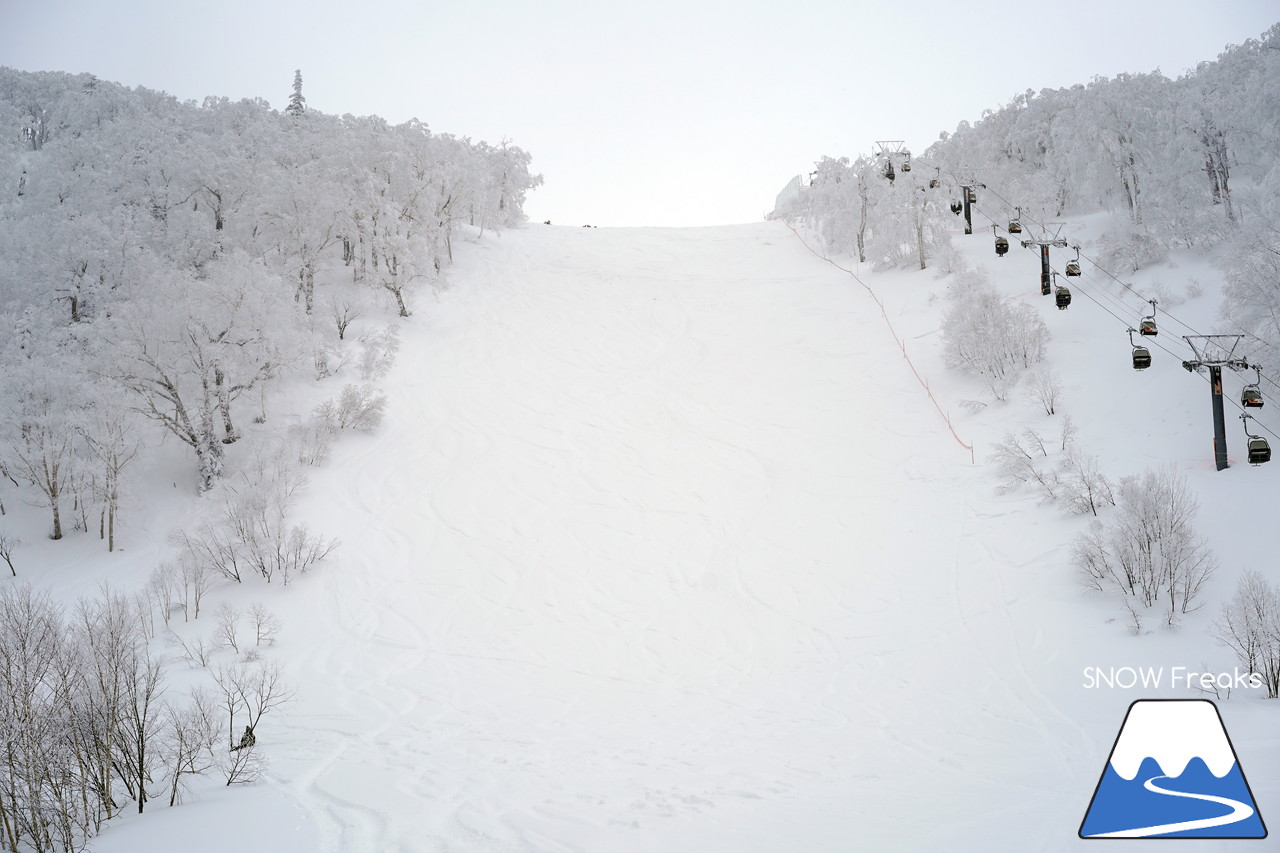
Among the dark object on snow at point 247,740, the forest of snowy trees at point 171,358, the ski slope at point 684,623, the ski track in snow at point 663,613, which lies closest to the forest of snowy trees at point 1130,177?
the ski slope at point 684,623

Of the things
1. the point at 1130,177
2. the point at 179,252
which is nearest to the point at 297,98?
the point at 179,252

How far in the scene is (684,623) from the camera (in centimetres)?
1498

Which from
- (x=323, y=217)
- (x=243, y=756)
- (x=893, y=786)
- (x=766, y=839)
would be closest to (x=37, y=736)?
(x=243, y=756)

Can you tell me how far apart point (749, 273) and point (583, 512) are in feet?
81.8

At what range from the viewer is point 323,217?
29672 millimetres

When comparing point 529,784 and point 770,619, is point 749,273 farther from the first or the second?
point 529,784

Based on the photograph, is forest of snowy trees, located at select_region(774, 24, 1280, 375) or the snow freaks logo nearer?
the snow freaks logo

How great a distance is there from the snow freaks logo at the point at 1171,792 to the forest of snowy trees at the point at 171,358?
31.6ft

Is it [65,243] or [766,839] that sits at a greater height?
[65,243]

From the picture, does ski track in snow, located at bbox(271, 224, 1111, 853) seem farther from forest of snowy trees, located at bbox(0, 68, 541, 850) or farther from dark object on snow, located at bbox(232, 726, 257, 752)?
forest of snowy trees, located at bbox(0, 68, 541, 850)

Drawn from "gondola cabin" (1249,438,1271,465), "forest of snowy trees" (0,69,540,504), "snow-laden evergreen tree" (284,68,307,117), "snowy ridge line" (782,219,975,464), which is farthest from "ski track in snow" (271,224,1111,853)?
"snow-laden evergreen tree" (284,68,307,117)

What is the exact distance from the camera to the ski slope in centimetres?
774

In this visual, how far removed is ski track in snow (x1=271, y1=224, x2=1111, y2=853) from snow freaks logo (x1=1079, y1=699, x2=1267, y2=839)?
149cm

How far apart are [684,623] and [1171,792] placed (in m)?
9.94
